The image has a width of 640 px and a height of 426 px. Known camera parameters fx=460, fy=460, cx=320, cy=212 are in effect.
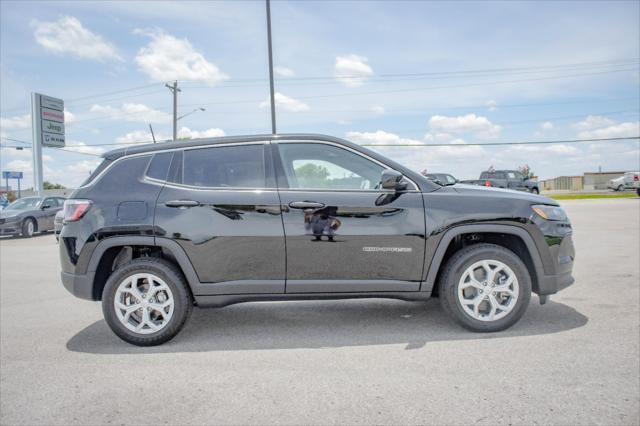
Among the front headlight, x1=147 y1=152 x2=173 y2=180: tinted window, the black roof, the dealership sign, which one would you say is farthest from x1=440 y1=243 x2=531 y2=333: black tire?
the dealership sign

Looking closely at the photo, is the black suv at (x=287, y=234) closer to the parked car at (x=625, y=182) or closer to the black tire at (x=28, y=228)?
the black tire at (x=28, y=228)

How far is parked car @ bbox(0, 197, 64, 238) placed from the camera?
15047 millimetres

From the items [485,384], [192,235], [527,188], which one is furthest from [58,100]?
[485,384]

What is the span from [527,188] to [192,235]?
31861 millimetres

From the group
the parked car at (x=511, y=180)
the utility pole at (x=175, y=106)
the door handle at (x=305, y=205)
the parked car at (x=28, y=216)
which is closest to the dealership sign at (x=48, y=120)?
the utility pole at (x=175, y=106)

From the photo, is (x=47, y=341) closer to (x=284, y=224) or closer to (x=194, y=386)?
(x=194, y=386)

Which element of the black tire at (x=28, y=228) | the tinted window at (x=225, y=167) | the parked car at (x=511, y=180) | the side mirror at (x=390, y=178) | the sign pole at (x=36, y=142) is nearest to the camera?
the side mirror at (x=390, y=178)

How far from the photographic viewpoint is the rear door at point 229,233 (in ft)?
13.0

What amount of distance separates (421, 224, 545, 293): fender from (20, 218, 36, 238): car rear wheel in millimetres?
15644

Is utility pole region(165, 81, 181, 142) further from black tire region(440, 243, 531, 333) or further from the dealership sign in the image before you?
black tire region(440, 243, 531, 333)

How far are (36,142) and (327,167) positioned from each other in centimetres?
3574

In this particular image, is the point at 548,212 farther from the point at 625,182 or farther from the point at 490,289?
the point at 625,182

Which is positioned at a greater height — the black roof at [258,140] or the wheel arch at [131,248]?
the black roof at [258,140]

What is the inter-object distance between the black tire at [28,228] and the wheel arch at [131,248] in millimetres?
13623
